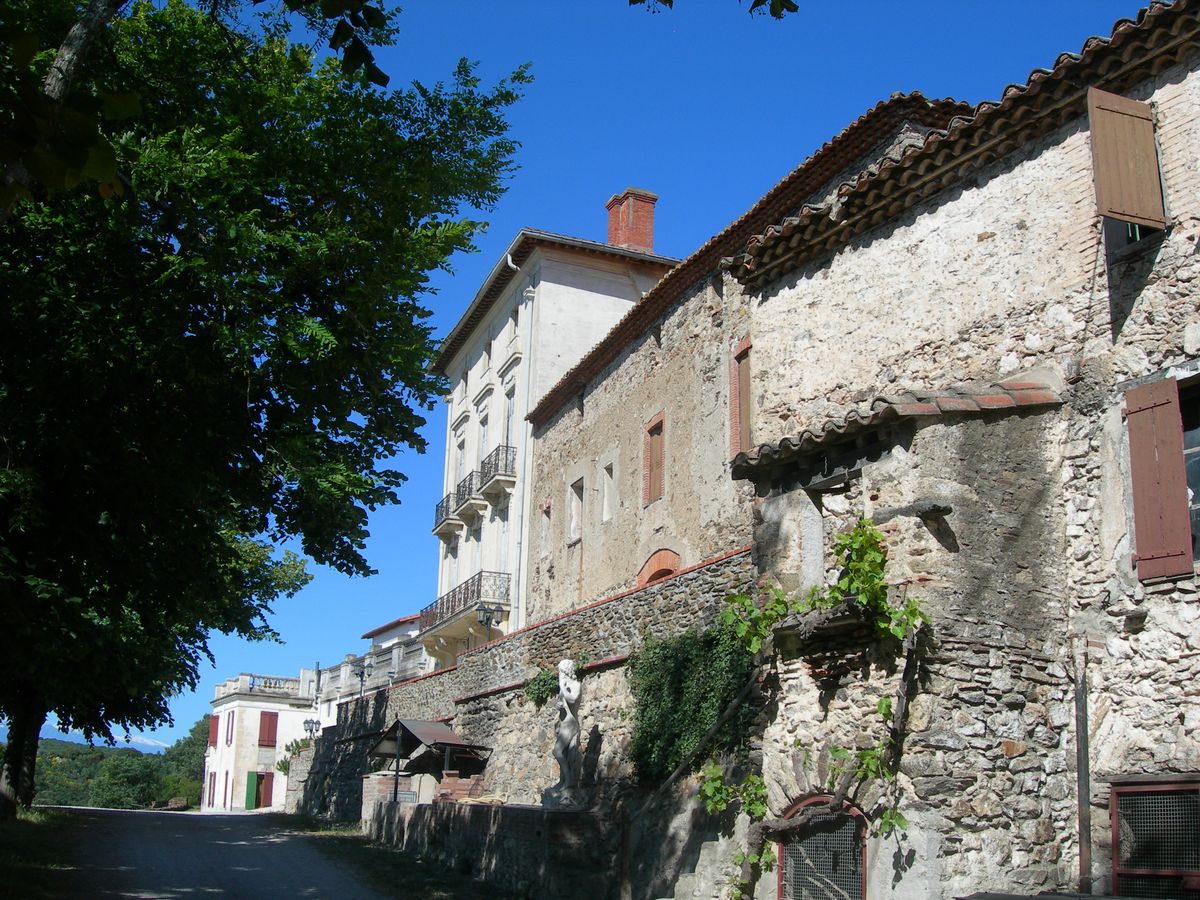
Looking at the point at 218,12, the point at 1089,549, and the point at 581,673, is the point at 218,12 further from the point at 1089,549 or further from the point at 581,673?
the point at 581,673

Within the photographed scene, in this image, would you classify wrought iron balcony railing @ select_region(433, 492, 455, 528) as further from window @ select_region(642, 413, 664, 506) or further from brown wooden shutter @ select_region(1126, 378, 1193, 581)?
brown wooden shutter @ select_region(1126, 378, 1193, 581)

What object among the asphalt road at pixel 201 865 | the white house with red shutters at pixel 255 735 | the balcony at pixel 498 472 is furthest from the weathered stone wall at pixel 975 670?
the white house with red shutters at pixel 255 735

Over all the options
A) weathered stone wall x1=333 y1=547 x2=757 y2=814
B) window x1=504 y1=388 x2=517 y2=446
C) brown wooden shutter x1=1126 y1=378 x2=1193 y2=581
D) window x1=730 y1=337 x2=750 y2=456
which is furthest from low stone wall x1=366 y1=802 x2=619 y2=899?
window x1=504 y1=388 x2=517 y2=446

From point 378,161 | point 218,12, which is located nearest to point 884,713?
point 378,161

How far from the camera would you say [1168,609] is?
765 centimetres

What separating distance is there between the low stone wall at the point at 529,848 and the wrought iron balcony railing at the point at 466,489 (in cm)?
1578

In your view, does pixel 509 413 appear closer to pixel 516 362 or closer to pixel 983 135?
pixel 516 362

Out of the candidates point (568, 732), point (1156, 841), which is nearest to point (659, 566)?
point (568, 732)

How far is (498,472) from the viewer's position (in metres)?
29.9

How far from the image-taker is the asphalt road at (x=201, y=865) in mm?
13586

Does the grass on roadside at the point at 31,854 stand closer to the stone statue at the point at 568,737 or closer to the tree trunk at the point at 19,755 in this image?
the tree trunk at the point at 19,755

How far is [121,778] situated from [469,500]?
3968cm

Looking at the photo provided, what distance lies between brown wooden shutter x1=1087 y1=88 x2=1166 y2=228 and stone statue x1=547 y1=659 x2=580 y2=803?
9322mm

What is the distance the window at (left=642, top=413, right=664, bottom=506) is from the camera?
21.9 metres
